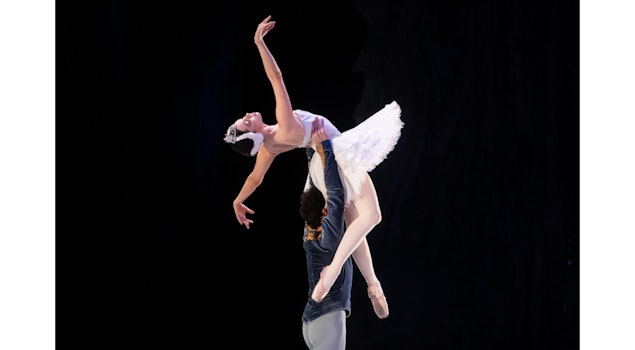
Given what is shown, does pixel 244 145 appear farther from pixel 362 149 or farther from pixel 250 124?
pixel 362 149

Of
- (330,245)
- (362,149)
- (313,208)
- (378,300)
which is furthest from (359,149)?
(378,300)

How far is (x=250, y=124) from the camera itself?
400 cm

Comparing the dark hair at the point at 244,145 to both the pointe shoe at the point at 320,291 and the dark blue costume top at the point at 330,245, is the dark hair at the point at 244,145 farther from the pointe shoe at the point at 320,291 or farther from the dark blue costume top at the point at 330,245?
the pointe shoe at the point at 320,291

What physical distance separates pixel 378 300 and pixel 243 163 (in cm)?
90

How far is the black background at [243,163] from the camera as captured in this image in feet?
14.5

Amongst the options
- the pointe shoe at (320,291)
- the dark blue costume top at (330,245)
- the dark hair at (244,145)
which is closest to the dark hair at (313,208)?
the dark blue costume top at (330,245)

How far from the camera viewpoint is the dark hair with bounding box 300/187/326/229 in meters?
3.95

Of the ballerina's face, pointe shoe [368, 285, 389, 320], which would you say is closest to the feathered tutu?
the ballerina's face

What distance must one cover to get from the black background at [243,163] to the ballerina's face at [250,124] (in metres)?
0.40

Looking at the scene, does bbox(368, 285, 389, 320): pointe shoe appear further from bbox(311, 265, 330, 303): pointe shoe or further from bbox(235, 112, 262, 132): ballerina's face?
bbox(235, 112, 262, 132): ballerina's face
